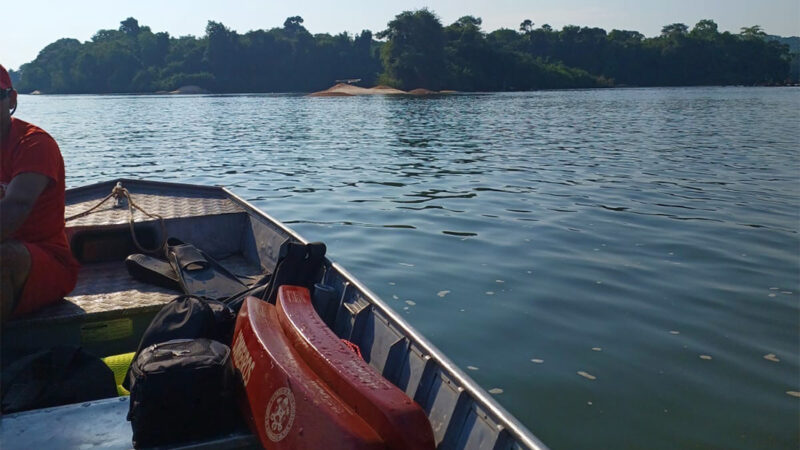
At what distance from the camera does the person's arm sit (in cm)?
399

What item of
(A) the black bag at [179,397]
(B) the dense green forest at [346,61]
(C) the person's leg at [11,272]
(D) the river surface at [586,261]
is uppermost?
(B) the dense green forest at [346,61]

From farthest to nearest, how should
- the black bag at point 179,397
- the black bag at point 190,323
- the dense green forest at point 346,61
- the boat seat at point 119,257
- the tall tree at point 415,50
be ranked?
the dense green forest at point 346,61
the tall tree at point 415,50
the boat seat at point 119,257
the black bag at point 190,323
the black bag at point 179,397

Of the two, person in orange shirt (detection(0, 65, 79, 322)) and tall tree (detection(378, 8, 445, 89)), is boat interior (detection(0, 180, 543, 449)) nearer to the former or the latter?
person in orange shirt (detection(0, 65, 79, 322))

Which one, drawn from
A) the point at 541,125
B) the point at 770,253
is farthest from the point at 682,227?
the point at 541,125

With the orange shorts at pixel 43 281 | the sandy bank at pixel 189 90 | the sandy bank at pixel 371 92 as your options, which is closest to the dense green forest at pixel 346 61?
the sandy bank at pixel 189 90

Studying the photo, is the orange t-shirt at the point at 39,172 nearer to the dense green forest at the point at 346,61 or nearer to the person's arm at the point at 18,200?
the person's arm at the point at 18,200

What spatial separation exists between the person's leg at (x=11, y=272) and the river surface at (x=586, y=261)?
3.59 meters

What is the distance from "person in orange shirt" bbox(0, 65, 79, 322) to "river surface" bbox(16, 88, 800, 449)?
3482 mm

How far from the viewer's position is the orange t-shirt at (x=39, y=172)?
4.11m

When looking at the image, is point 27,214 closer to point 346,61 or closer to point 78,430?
point 78,430

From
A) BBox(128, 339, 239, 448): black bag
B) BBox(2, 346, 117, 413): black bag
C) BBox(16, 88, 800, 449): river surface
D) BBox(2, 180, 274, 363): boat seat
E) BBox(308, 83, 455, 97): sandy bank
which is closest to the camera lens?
BBox(128, 339, 239, 448): black bag

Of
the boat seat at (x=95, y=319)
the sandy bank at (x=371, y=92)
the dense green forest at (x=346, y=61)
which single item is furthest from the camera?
the dense green forest at (x=346, y=61)

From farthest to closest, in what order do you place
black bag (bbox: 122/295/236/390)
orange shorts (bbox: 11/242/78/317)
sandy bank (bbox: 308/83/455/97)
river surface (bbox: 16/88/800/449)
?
1. sandy bank (bbox: 308/83/455/97)
2. river surface (bbox: 16/88/800/449)
3. orange shorts (bbox: 11/242/78/317)
4. black bag (bbox: 122/295/236/390)

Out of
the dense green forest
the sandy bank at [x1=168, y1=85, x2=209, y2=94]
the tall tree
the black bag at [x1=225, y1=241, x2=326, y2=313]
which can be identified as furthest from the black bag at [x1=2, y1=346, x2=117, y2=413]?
the sandy bank at [x1=168, y1=85, x2=209, y2=94]
